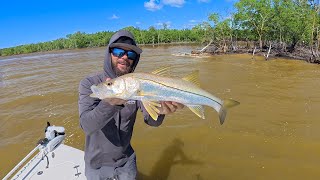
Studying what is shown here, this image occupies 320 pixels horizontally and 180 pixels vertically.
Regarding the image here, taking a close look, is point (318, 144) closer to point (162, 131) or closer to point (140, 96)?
point (162, 131)

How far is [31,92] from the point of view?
615 inches

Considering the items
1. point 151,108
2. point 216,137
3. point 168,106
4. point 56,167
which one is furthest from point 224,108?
point 216,137

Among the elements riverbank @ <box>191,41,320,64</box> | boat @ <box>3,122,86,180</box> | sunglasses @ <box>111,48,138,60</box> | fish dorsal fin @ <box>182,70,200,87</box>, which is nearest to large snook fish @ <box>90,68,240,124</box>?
fish dorsal fin @ <box>182,70,200,87</box>

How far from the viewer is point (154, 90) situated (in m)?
2.88

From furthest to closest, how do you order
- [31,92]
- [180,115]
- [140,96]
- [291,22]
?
[291,22] → [31,92] → [180,115] → [140,96]

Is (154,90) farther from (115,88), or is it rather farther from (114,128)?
(114,128)

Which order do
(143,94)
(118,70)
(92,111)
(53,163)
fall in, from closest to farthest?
(143,94) → (92,111) → (118,70) → (53,163)

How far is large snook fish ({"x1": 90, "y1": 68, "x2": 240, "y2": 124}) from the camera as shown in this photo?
2.73 metres

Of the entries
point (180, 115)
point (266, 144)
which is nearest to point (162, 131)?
point (180, 115)

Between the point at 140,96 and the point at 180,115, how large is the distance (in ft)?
24.1

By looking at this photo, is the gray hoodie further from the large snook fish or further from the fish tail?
the fish tail

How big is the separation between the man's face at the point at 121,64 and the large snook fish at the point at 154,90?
59cm

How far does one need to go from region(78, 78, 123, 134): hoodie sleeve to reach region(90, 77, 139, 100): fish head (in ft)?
0.51

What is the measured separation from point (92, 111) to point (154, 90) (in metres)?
0.70
